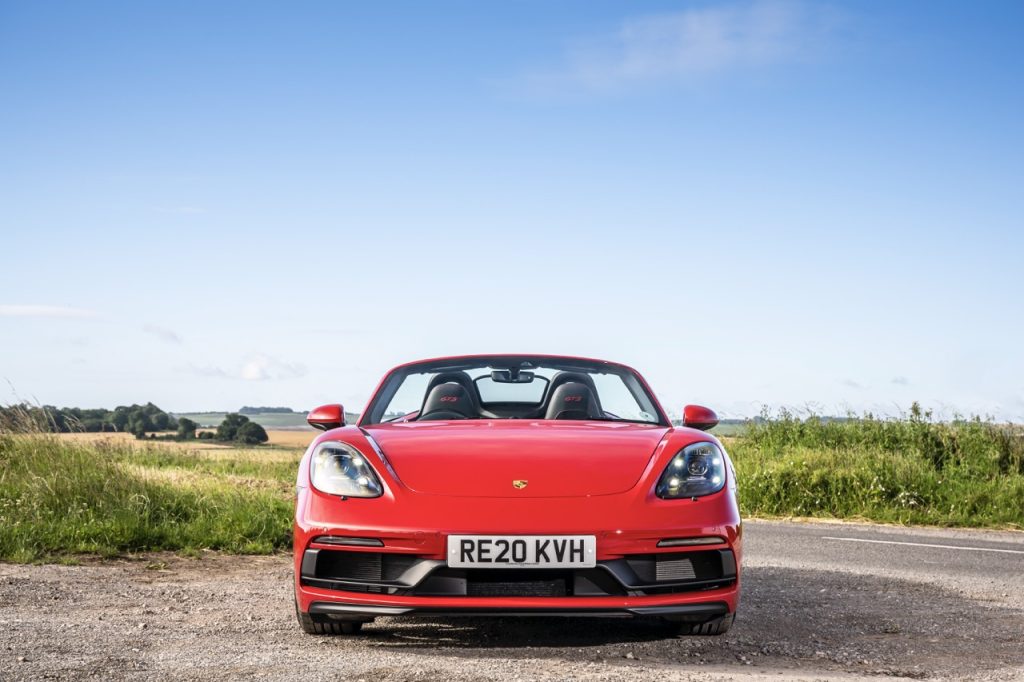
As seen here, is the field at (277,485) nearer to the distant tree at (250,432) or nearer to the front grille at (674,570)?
the front grille at (674,570)

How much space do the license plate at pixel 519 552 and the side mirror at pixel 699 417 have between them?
1.46 m

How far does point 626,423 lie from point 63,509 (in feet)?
20.4

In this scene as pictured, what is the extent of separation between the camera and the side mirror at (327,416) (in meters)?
5.60

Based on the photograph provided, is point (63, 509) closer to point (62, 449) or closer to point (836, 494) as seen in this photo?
point (62, 449)

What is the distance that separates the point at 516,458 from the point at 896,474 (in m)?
11.2

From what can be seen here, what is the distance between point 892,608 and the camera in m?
6.57

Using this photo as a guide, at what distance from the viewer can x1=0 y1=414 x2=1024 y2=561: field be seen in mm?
9039

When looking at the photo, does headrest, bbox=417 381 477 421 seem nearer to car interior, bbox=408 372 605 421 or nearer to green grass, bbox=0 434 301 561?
car interior, bbox=408 372 605 421

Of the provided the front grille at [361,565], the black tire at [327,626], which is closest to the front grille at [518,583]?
the front grille at [361,565]

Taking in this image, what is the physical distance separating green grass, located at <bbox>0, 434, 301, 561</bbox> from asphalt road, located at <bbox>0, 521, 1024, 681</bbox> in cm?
74

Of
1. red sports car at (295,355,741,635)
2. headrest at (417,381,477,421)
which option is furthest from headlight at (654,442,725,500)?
headrest at (417,381,477,421)

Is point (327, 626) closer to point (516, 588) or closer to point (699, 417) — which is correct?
point (516, 588)

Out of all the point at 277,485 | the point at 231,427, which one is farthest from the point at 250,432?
the point at 277,485

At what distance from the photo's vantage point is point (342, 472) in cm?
470
